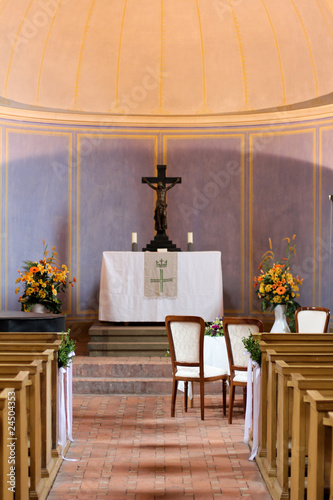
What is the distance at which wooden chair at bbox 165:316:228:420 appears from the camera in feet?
20.8

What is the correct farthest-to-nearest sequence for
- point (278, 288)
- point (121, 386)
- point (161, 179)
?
point (161, 179)
point (278, 288)
point (121, 386)

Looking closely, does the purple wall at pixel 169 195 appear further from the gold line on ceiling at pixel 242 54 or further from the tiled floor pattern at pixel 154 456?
the tiled floor pattern at pixel 154 456

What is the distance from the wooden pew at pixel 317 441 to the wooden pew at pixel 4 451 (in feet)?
4.70

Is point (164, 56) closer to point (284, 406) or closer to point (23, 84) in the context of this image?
point (23, 84)

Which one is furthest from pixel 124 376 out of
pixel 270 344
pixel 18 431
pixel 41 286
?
pixel 18 431

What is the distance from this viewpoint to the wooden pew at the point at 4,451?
3.04 meters

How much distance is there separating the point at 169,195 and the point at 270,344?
17.9 ft

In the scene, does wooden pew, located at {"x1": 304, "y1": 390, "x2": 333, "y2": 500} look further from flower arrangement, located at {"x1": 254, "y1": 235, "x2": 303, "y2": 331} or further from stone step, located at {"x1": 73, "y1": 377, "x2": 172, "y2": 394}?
flower arrangement, located at {"x1": 254, "y1": 235, "x2": 303, "y2": 331}

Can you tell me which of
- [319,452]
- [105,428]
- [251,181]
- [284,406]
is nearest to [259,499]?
[284,406]

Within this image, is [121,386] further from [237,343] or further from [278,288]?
[278,288]

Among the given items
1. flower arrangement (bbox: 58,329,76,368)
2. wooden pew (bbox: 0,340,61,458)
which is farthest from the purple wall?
wooden pew (bbox: 0,340,61,458)

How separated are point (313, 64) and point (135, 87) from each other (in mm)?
2648

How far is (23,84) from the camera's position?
9734mm

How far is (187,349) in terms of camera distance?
6.42 metres
